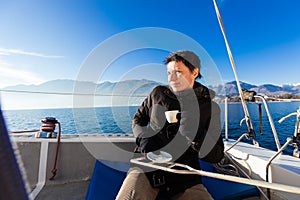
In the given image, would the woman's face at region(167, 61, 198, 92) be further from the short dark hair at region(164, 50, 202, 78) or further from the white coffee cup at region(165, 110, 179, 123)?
the white coffee cup at region(165, 110, 179, 123)

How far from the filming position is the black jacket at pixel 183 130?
0.88 m

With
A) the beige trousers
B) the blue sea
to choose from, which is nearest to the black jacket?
the beige trousers

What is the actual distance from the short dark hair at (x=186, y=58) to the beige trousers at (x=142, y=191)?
69 cm

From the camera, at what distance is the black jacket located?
876 mm

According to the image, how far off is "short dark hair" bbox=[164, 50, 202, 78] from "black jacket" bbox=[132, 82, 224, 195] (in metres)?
0.12

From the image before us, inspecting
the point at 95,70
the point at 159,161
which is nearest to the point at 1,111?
the point at 159,161

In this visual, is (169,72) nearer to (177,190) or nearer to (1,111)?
(177,190)

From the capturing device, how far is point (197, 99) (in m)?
1.00

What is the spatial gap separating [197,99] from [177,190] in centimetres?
51

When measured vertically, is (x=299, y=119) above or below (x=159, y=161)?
above

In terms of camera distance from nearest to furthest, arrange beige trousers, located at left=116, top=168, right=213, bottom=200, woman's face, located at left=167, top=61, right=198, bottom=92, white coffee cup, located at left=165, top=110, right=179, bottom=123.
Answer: beige trousers, located at left=116, top=168, right=213, bottom=200 → white coffee cup, located at left=165, top=110, right=179, bottom=123 → woman's face, located at left=167, top=61, right=198, bottom=92

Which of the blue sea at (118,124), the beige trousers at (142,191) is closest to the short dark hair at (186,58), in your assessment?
the blue sea at (118,124)

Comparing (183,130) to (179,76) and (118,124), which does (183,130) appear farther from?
(118,124)

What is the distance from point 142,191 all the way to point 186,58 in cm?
80
